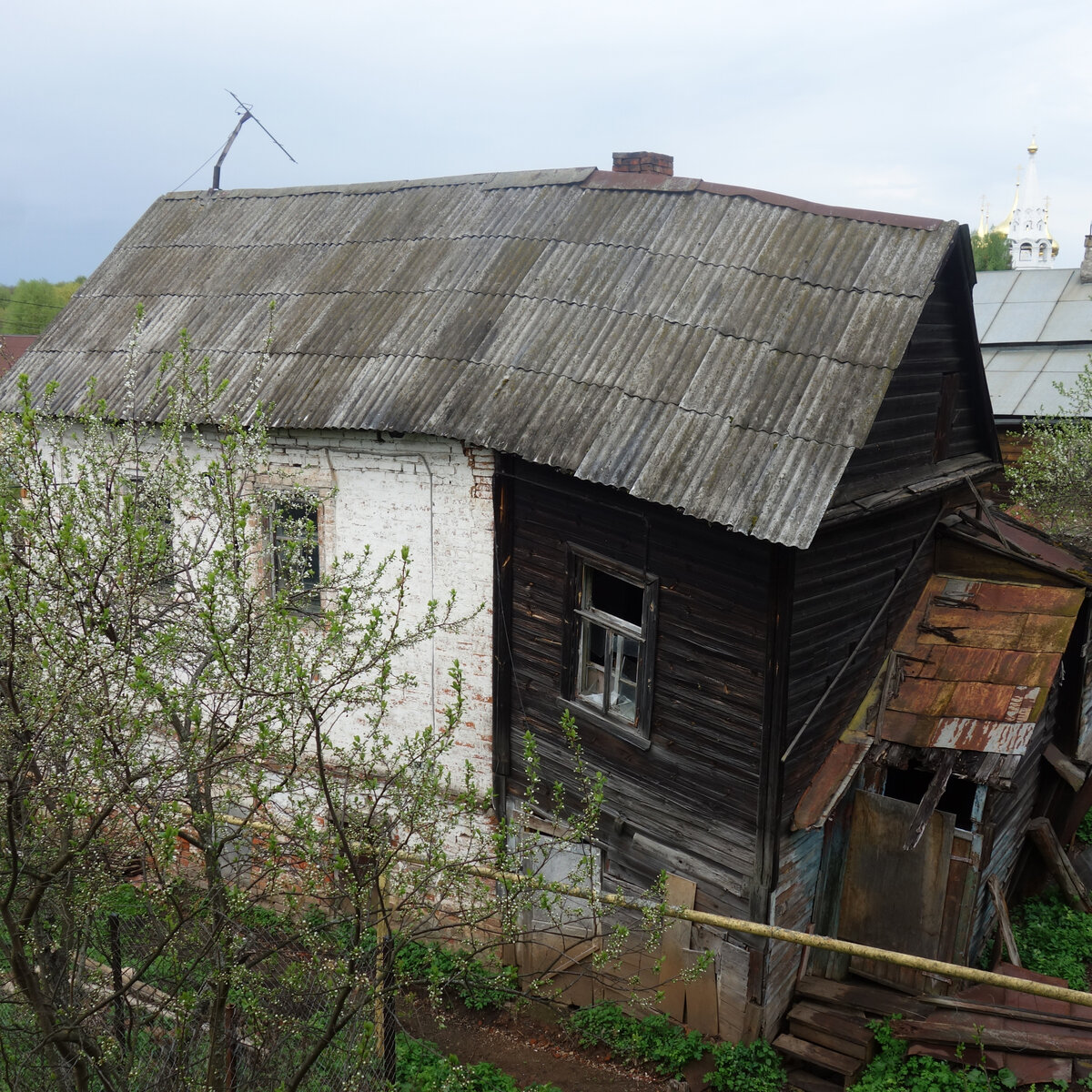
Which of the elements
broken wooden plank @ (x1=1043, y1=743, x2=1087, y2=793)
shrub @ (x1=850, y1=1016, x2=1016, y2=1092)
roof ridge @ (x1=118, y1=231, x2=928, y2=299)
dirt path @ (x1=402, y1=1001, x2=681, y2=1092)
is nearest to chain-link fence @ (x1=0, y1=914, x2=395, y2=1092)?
A: dirt path @ (x1=402, y1=1001, x2=681, y2=1092)

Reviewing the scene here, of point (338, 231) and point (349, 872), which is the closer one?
point (349, 872)

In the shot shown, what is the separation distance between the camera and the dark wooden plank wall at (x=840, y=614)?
7262 mm

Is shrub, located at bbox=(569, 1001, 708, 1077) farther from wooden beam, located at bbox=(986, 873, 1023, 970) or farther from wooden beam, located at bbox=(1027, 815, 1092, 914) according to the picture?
wooden beam, located at bbox=(1027, 815, 1092, 914)

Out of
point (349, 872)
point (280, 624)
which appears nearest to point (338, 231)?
point (280, 624)

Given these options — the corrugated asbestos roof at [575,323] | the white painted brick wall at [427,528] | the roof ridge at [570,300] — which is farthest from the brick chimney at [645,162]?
the white painted brick wall at [427,528]

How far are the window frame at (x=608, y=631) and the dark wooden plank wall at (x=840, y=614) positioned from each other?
45.5 inches

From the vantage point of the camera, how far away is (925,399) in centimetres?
855

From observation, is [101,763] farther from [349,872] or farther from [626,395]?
[626,395]

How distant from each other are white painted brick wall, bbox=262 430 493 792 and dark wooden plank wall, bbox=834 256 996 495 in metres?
3.31

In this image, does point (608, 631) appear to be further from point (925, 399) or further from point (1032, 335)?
point (1032, 335)

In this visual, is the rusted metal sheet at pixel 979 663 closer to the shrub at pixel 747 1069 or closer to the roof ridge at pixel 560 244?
the shrub at pixel 747 1069

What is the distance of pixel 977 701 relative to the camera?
26.0 feet

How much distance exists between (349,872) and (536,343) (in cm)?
567

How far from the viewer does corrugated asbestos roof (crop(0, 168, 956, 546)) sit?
6910 mm
